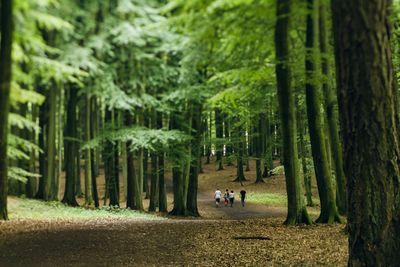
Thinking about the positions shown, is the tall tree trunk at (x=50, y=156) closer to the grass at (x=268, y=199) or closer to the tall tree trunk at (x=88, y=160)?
the tall tree trunk at (x=88, y=160)

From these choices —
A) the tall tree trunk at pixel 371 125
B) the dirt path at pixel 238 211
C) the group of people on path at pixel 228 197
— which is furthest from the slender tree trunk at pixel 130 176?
the tall tree trunk at pixel 371 125

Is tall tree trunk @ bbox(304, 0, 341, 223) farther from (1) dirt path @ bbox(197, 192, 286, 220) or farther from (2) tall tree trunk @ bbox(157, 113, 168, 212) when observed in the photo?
(1) dirt path @ bbox(197, 192, 286, 220)

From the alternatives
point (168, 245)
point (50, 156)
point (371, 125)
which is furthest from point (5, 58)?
point (50, 156)

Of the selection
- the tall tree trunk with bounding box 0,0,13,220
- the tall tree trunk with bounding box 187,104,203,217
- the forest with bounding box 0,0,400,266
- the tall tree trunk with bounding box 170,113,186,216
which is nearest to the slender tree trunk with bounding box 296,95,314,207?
the forest with bounding box 0,0,400,266

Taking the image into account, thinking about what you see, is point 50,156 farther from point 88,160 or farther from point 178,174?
point 178,174

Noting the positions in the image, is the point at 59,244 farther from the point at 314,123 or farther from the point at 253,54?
the point at 314,123

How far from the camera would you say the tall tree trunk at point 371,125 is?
214 inches

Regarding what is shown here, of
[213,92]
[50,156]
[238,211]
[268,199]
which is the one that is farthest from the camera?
[268,199]

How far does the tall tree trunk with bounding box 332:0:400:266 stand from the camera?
5.43m

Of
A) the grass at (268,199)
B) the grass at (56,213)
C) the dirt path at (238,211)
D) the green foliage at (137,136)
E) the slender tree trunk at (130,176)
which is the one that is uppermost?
the green foliage at (137,136)


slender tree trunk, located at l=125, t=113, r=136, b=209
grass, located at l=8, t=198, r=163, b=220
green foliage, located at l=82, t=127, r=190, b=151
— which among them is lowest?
grass, located at l=8, t=198, r=163, b=220

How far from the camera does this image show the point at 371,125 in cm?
545

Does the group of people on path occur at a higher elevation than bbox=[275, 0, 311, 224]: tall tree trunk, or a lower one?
lower

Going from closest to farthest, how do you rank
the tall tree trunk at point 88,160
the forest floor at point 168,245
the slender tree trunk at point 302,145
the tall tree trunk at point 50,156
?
the forest floor at point 168,245
the tall tree trunk at point 50,156
the tall tree trunk at point 88,160
the slender tree trunk at point 302,145
